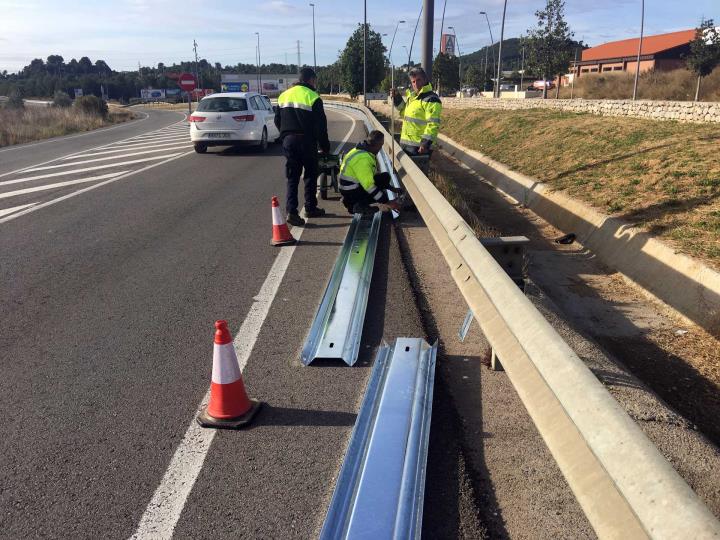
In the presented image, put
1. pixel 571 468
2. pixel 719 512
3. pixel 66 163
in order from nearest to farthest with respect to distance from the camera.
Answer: pixel 571 468, pixel 719 512, pixel 66 163

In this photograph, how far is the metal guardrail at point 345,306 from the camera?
402 centimetres

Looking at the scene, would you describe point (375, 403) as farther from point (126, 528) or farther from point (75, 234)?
point (75, 234)

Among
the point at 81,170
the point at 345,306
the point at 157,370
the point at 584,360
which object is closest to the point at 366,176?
the point at 345,306

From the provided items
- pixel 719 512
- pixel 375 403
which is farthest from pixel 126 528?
pixel 719 512

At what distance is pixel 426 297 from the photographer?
16.8 feet

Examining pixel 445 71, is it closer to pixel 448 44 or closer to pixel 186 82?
pixel 448 44

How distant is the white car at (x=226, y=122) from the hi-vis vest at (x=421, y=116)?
7.05 metres

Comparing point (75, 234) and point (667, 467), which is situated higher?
point (667, 467)

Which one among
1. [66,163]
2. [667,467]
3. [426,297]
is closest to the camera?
[667,467]

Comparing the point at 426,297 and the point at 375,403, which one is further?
the point at 426,297

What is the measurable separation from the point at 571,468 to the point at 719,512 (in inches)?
39.9

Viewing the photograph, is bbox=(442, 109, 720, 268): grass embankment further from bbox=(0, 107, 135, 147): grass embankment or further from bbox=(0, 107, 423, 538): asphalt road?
bbox=(0, 107, 135, 147): grass embankment

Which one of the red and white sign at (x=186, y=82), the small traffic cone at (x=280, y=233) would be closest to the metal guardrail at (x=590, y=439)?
the small traffic cone at (x=280, y=233)

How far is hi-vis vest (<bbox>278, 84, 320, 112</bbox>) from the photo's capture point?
7.56 m
